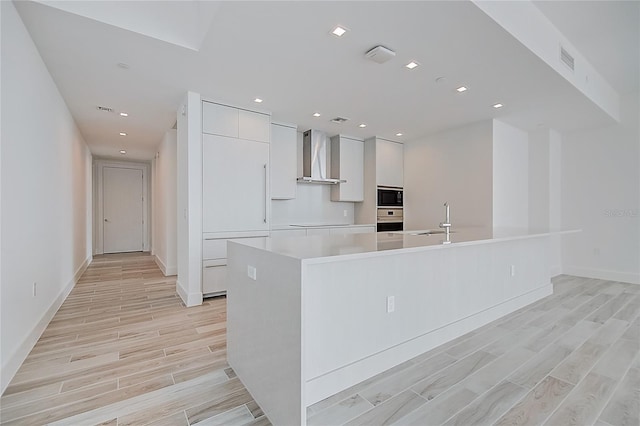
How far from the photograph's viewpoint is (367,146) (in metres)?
5.83

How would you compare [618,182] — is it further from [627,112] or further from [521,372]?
[521,372]

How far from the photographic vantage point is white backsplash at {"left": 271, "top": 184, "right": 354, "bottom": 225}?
5234 mm

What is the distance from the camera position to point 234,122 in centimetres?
393

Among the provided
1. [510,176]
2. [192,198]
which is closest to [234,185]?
[192,198]

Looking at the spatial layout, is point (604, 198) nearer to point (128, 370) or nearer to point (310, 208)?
point (310, 208)

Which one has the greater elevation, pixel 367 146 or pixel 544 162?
pixel 367 146

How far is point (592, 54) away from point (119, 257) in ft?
30.7

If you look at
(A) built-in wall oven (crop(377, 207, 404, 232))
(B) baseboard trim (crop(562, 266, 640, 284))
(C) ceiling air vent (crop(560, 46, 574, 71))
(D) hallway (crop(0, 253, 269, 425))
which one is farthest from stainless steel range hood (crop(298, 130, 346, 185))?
(B) baseboard trim (crop(562, 266, 640, 284))

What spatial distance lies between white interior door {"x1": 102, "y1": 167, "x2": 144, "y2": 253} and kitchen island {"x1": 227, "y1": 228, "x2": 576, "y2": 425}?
7710 millimetres

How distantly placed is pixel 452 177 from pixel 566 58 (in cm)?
221

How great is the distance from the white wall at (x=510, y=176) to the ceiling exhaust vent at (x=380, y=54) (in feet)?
9.41

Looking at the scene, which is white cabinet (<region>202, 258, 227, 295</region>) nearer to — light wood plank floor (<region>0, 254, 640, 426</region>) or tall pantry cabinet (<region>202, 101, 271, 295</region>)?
tall pantry cabinet (<region>202, 101, 271, 295</region>)

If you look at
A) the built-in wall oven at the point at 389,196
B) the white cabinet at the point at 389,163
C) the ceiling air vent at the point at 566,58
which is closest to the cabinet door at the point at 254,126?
the white cabinet at the point at 389,163

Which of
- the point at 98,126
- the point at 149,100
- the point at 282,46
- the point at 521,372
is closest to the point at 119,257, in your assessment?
the point at 98,126
